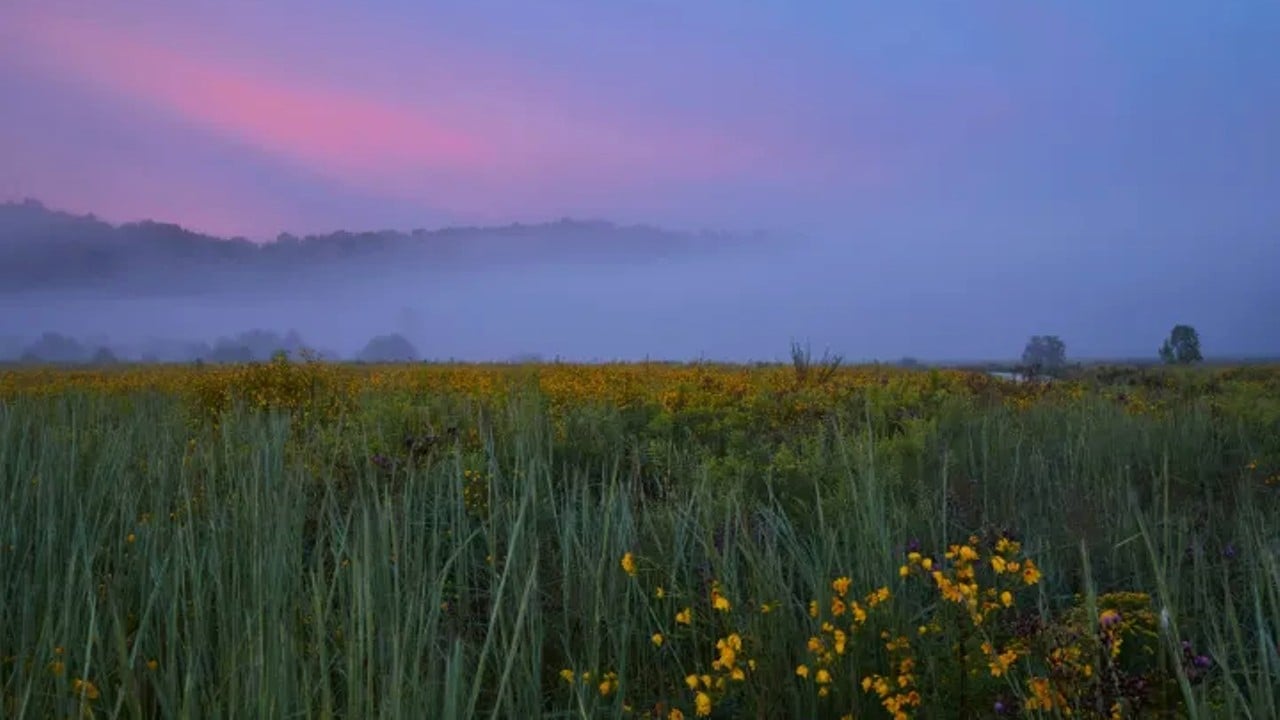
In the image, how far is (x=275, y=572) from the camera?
2869 millimetres

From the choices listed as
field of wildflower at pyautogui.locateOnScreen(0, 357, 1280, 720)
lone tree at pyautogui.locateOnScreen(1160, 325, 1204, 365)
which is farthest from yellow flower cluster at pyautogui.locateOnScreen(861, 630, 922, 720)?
lone tree at pyautogui.locateOnScreen(1160, 325, 1204, 365)

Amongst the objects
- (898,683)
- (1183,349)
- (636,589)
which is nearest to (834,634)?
(898,683)

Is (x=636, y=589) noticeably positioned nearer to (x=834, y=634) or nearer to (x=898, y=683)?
(x=834, y=634)

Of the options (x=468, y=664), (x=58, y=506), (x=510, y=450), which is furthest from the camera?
(x=510, y=450)

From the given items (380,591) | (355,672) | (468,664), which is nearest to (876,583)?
(468,664)

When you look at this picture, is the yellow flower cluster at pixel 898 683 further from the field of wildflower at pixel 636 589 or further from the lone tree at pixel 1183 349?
the lone tree at pixel 1183 349

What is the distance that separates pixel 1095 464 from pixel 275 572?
18.4 ft

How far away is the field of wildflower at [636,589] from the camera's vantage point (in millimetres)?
2525

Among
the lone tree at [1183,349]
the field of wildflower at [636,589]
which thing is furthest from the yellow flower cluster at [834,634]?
the lone tree at [1183,349]

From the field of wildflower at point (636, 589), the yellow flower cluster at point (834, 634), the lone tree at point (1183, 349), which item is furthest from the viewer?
the lone tree at point (1183, 349)

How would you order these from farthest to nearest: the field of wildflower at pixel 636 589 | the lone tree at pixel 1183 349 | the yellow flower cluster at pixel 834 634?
1. the lone tree at pixel 1183 349
2. the yellow flower cluster at pixel 834 634
3. the field of wildflower at pixel 636 589

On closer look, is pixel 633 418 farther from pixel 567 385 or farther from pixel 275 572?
pixel 275 572

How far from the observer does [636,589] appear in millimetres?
3840

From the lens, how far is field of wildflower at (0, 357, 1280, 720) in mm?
2525
